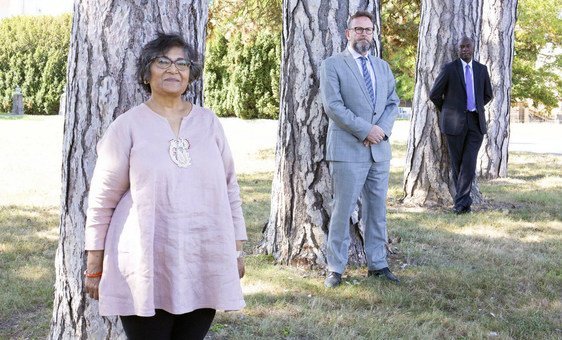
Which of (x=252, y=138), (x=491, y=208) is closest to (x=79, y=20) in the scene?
(x=491, y=208)

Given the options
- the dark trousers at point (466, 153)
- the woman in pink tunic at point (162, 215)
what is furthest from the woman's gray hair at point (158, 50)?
the dark trousers at point (466, 153)

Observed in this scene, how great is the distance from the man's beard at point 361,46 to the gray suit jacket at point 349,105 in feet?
0.24

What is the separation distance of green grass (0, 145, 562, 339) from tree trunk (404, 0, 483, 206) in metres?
0.86

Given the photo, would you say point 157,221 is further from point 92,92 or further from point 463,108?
point 463,108

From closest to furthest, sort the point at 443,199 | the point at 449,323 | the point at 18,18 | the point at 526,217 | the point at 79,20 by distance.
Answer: the point at 79,20 → the point at 449,323 → the point at 526,217 → the point at 443,199 → the point at 18,18

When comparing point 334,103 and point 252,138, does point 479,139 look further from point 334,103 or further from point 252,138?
point 252,138

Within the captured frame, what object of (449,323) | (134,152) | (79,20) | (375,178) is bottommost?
(449,323)

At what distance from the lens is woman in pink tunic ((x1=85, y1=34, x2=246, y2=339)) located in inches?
113

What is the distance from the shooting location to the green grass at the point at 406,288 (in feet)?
15.4

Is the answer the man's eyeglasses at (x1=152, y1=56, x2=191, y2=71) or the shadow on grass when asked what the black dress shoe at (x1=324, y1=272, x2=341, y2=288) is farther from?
the man's eyeglasses at (x1=152, y1=56, x2=191, y2=71)

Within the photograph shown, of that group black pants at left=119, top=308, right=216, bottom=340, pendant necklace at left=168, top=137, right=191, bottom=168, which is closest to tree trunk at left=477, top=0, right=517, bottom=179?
black pants at left=119, top=308, right=216, bottom=340

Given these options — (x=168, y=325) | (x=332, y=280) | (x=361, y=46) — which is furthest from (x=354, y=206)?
(x=168, y=325)

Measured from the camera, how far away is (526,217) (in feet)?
28.9

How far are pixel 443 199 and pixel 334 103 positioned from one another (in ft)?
14.1
